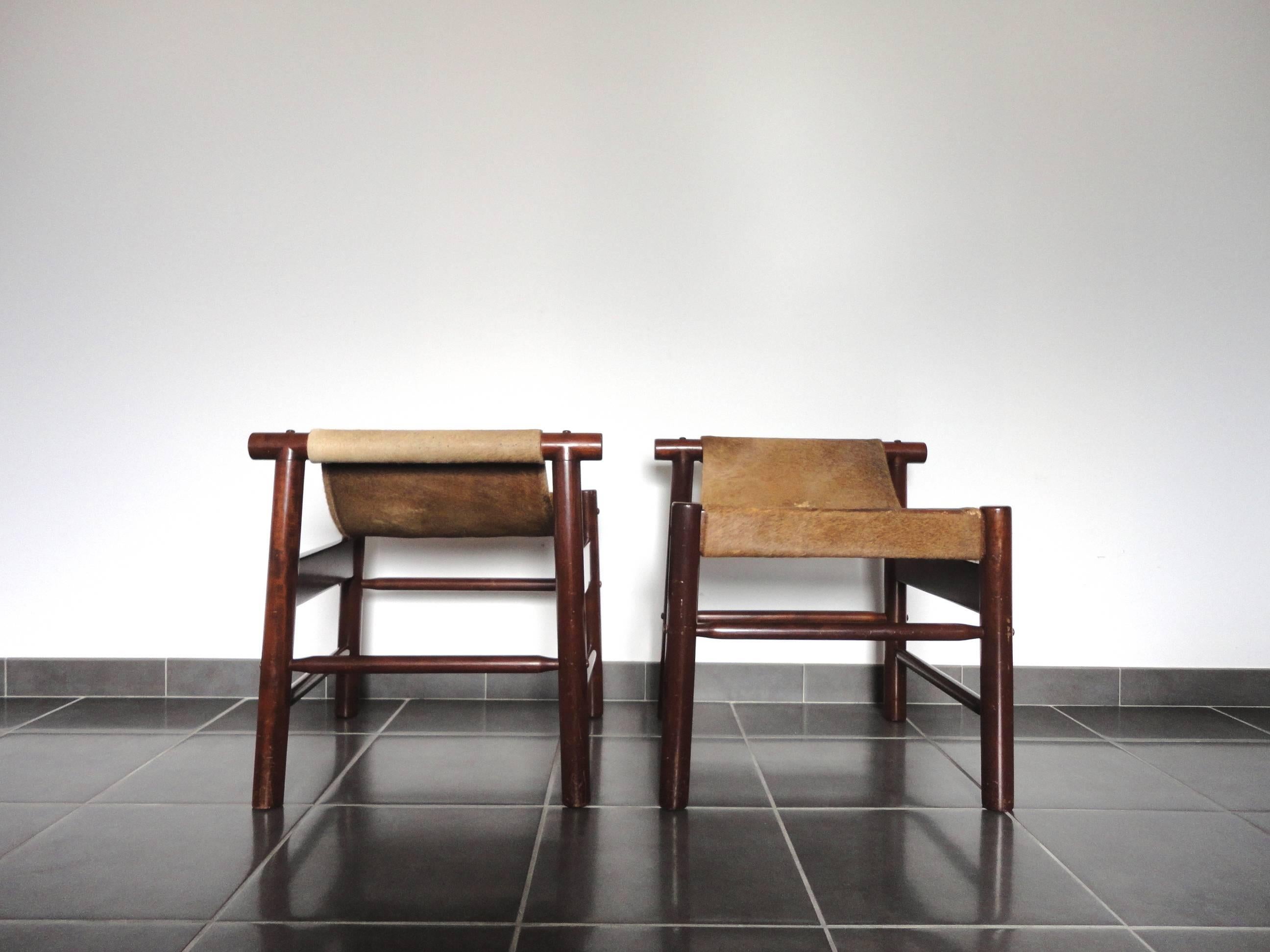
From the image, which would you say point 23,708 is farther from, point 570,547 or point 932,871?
point 932,871

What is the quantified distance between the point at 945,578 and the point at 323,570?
1.17 metres

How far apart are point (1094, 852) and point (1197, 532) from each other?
1161mm

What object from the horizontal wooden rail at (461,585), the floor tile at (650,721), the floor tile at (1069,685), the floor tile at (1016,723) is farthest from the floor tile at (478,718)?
the floor tile at (1069,685)

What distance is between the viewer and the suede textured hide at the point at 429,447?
1.25 metres

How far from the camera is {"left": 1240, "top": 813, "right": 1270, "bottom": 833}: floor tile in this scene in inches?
50.1

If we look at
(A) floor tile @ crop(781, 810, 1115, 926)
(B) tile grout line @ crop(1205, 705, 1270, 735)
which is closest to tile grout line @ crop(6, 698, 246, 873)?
(A) floor tile @ crop(781, 810, 1115, 926)

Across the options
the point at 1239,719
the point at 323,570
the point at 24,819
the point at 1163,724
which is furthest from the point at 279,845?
the point at 1239,719

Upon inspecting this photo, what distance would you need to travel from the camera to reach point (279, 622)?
4.33ft

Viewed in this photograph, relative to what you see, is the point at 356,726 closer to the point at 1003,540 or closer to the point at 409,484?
the point at 409,484

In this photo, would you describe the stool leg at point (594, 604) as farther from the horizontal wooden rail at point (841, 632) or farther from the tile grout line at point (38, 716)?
the tile grout line at point (38, 716)

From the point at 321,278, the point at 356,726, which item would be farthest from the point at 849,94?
the point at 356,726

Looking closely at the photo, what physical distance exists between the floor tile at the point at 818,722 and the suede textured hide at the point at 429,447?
0.84 m

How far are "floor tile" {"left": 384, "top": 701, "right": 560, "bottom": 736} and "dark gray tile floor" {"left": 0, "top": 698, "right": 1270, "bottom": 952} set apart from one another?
0.01 metres

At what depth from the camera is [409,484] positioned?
1338mm
